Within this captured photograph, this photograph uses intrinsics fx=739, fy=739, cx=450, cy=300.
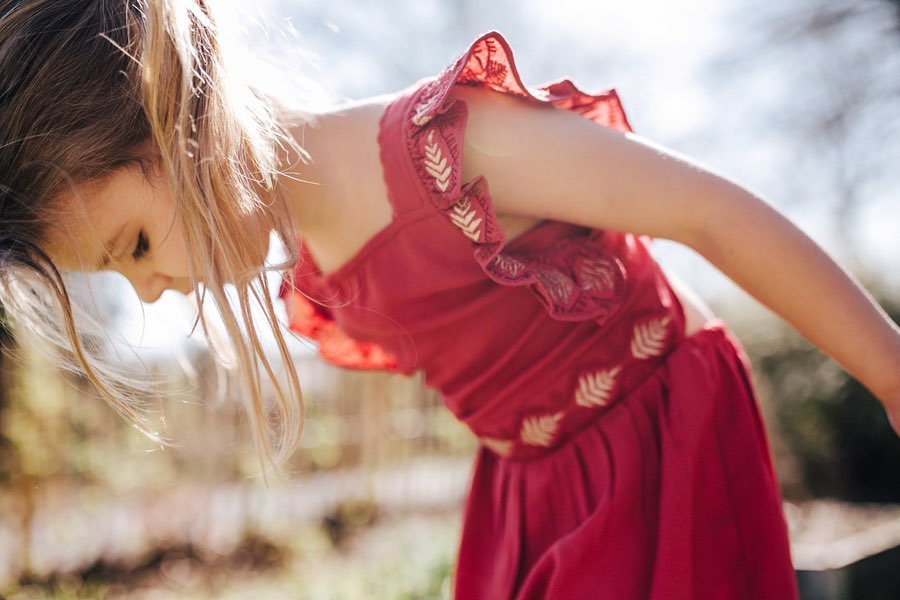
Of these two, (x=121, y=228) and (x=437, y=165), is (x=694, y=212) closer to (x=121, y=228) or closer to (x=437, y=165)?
(x=437, y=165)

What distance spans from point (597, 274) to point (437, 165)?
336 mm

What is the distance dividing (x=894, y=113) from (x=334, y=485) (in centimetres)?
516

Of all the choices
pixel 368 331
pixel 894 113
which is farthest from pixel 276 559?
pixel 894 113

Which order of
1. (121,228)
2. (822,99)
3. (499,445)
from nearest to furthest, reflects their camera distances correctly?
(121,228)
(499,445)
(822,99)

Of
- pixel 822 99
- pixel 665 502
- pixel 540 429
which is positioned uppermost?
pixel 822 99

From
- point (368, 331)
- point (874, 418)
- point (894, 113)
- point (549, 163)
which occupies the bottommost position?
point (874, 418)

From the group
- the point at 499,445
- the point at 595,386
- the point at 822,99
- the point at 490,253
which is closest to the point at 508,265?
the point at 490,253

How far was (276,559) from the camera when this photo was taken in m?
4.29

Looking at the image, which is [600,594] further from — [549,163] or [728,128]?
[728,128]

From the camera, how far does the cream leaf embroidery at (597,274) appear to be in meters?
1.22

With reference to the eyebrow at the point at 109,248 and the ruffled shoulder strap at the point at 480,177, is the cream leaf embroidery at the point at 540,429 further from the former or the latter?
the eyebrow at the point at 109,248

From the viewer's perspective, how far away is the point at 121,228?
1166 mm

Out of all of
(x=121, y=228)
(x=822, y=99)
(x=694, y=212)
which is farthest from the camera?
(x=822, y=99)

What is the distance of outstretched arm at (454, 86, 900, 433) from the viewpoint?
105 centimetres
